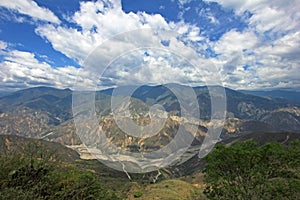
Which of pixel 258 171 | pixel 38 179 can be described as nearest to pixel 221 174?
pixel 258 171

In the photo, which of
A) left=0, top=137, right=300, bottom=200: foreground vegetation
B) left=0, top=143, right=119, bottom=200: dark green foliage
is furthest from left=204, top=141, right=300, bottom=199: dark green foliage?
left=0, top=143, right=119, bottom=200: dark green foliage

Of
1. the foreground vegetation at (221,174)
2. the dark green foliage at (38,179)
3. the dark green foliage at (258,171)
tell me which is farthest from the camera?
the dark green foliage at (258,171)

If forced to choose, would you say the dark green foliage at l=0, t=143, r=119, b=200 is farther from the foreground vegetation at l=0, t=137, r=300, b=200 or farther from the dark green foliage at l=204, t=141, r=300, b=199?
the dark green foliage at l=204, t=141, r=300, b=199

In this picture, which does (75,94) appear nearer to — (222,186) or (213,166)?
(213,166)

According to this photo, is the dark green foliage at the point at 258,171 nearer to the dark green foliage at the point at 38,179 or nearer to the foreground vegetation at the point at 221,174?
the foreground vegetation at the point at 221,174

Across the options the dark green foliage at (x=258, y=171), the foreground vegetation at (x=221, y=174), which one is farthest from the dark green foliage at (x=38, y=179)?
the dark green foliage at (x=258, y=171)

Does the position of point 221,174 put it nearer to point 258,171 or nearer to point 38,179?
point 258,171
